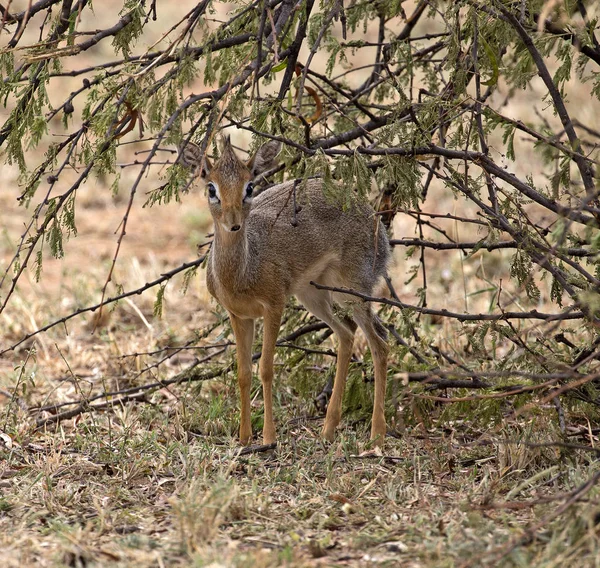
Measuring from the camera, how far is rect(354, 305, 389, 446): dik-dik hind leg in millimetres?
5324

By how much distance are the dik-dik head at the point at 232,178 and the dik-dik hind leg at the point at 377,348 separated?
1.07m

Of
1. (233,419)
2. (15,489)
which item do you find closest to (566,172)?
(233,419)

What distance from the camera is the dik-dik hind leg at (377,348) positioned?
5324mm

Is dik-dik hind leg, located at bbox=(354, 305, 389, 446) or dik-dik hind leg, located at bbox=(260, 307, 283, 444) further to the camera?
dik-dik hind leg, located at bbox=(354, 305, 389, 446)

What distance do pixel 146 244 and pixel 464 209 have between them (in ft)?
11.2

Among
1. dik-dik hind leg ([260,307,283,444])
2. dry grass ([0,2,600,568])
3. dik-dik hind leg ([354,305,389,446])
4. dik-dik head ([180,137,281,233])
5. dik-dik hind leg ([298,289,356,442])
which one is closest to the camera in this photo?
dry grass ([0,2,600,568])

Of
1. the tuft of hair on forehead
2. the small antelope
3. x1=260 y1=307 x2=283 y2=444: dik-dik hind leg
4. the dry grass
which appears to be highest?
the tuft of hair on forehead

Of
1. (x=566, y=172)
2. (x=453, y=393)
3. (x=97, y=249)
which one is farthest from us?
(x=97, y=249)

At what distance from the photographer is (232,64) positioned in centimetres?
445

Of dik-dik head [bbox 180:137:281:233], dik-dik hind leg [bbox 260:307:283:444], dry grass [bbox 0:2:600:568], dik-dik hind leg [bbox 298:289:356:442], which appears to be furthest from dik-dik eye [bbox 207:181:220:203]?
dry grass [bbox 0:2:600:568]

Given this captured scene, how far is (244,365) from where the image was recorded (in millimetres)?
5309

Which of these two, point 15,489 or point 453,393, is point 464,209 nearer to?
point 453,393

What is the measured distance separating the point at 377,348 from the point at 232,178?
1.46 m

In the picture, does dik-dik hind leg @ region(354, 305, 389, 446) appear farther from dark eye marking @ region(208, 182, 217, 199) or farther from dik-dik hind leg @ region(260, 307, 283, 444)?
dark eye marking @ region(208, 182, 217, 199)
